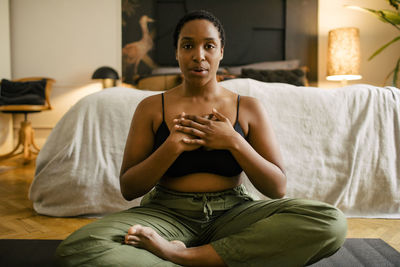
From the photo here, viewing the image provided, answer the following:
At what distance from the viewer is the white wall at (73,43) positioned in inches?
167

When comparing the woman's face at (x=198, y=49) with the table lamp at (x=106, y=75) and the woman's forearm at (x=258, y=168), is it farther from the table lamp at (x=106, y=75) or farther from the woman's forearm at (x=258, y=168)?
the table lamp at (x=106, y=75)

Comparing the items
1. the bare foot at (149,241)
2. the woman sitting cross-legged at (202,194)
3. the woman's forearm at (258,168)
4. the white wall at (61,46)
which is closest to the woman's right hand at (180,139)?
the woman sitting cross-legged at (202,194)

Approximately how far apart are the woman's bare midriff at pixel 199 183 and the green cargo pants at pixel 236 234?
0.04m

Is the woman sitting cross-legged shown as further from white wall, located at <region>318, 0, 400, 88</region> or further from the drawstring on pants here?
white wall, located at <region>318, 0, 400, 88</region>

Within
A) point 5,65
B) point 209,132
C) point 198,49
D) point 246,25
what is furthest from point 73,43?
point 209,132

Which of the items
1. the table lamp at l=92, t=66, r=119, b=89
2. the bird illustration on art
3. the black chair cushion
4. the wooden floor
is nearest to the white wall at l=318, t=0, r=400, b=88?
the bird illustration on art

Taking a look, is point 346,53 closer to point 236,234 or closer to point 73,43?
point 73,43

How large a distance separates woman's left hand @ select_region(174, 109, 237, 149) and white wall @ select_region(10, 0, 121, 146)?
141 inches

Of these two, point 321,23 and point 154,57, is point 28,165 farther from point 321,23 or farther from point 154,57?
point 321,23

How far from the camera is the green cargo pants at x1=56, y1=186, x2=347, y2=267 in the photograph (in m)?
0.77

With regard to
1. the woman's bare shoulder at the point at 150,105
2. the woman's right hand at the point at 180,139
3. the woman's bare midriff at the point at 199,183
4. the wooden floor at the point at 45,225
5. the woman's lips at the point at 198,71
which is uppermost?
the woman's lips at the point at 198,71

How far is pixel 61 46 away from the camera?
4.31m

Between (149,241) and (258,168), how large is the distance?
0.35 metres

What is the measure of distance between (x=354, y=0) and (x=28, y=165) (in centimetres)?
423
